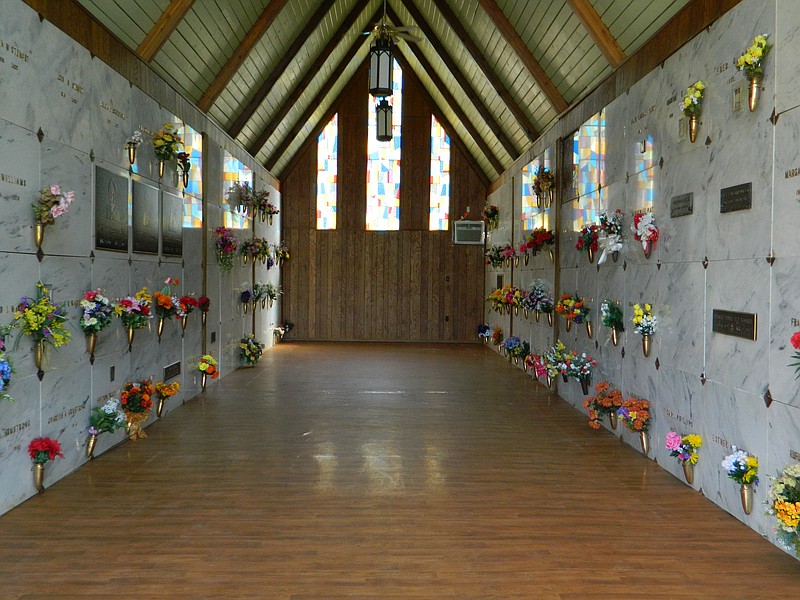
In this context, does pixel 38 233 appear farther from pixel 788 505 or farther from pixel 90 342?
pixel 788 505

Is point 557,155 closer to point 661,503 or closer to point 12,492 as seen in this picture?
point 661,503

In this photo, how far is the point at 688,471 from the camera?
473cm

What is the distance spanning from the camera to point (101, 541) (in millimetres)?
3668

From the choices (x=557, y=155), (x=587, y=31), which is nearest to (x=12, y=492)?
(x=587, y=31)

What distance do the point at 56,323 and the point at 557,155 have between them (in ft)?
21.7

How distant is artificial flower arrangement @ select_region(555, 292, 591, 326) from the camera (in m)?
7.20

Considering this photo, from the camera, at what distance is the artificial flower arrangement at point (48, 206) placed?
4.30 metres

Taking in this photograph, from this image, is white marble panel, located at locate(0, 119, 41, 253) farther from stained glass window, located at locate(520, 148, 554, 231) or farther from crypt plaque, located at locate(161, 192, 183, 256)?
stained glass window, located at locate(520, 148, 554, 231)

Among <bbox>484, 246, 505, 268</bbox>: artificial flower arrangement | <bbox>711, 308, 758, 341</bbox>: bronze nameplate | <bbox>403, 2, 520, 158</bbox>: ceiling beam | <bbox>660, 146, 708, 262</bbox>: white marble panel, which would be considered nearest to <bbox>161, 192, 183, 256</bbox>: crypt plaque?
<bbox>660, 146, 708, 262</bbox>: white marble panel

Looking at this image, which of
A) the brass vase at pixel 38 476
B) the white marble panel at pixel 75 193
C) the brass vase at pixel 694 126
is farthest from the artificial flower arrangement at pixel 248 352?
the brass vase at pixel 694 126

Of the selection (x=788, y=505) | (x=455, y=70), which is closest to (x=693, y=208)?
(x=788, y=505)

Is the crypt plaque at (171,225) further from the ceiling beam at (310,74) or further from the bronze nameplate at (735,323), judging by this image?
the bronze nameplate at (735,323)

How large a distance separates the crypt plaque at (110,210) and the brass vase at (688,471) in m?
4.87

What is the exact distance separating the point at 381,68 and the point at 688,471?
538 centimetres
